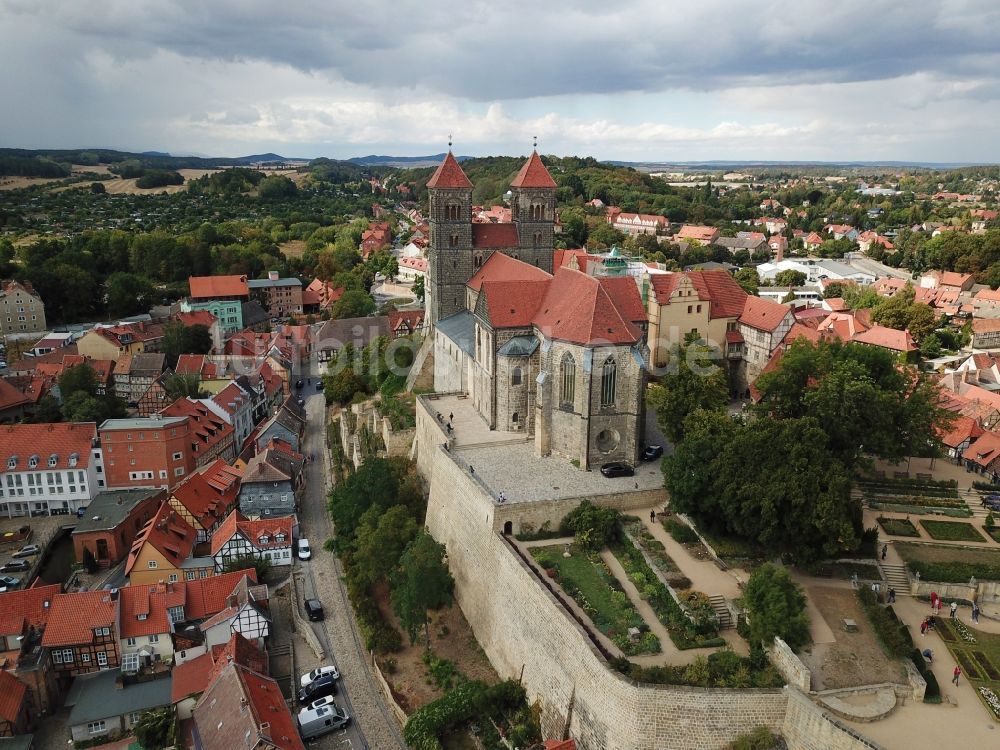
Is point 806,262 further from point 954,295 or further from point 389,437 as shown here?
A: point 389,437

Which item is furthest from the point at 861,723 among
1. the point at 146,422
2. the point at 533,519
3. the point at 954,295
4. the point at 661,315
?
the point at 954,295

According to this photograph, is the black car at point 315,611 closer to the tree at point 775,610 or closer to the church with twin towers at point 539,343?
the church with twin towers at point 539,343

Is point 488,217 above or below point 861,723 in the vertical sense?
above

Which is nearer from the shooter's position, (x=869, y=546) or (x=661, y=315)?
(x=869, y=546)

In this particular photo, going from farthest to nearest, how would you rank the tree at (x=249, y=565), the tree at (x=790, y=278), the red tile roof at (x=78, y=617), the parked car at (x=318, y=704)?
the tree at (x=790, y=278) → the tree at (x=249, y=565) → the red tile roof at (x=78, y=617) → the parked car at (x=318, y=704)

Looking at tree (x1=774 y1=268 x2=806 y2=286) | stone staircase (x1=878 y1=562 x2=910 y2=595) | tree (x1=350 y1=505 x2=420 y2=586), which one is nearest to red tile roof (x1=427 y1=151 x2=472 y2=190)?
tree (x1=350 y1=505 x2=420 y2=586)

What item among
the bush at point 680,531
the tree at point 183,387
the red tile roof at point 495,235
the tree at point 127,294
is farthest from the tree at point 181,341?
the bush at point 680,531
